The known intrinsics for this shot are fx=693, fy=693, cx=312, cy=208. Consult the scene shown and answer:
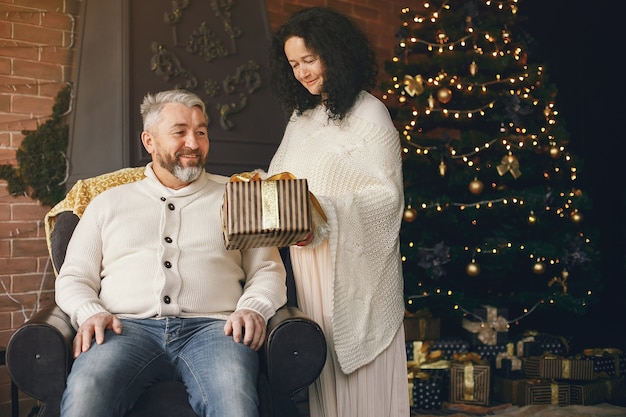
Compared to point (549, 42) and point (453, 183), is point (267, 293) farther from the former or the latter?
point (549, 42)

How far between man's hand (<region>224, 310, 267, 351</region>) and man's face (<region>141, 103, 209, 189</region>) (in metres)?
0.51

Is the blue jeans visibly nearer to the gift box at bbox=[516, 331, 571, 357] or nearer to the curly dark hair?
the curly dark hair

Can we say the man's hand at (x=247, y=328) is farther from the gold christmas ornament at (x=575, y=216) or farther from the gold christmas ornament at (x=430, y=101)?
the gold christmas ornament at (x=575, y=216)

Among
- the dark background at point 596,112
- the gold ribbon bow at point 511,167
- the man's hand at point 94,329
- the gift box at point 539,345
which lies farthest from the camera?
the dark background at point 596,112

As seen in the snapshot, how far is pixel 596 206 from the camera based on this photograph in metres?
4.71

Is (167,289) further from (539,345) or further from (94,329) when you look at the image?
(539,345)

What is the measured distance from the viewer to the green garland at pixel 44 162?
3277 millimetres

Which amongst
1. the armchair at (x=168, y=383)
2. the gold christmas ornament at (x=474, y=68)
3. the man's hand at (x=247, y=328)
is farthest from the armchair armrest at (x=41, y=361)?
the gold christmas ornament at (x=474, y=68)

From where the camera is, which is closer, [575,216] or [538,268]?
[538,268]

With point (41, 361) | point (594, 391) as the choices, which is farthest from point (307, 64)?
point (594, 391)

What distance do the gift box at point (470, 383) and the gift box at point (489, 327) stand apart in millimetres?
180

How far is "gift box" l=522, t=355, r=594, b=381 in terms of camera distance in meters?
3.60

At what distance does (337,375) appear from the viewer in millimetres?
2154

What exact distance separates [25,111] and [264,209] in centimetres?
195
